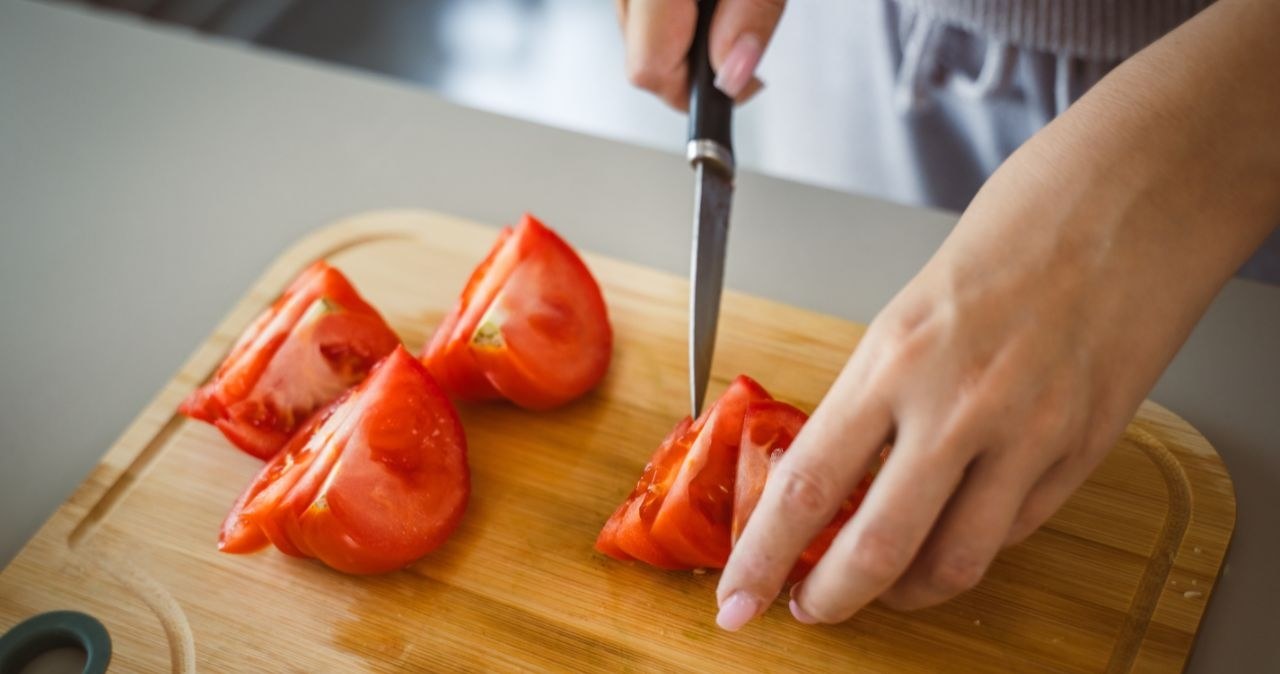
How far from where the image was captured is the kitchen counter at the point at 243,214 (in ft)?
4.21

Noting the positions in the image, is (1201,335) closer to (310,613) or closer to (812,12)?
(812,12)

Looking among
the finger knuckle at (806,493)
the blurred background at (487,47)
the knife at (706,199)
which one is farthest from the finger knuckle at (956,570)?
the blurred background at (487,47)

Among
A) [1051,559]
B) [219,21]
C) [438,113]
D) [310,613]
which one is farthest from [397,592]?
[219,21]

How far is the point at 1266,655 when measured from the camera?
3.41 feet

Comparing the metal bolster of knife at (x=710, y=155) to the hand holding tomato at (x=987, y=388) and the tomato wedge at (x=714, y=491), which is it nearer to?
the tomato wedge at (x=714, y=491)

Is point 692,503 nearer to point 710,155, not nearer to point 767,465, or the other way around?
point 767,465

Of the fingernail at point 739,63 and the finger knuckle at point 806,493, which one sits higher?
the fingernail at point 739,63

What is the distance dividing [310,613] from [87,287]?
2.16ft

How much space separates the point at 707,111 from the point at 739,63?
0.21 ft

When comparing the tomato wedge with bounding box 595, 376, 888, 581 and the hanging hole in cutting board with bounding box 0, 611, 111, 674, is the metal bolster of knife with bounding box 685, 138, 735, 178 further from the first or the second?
the hanging hole in cutting board with bounding box 0, 611, 111, 674

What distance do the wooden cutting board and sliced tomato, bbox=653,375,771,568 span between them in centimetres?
7

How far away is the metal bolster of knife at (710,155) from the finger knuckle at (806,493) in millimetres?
458

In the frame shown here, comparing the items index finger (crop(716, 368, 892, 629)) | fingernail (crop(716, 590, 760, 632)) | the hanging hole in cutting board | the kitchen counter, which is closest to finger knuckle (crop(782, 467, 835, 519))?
index finger (crop(716, 368, 892, 629))

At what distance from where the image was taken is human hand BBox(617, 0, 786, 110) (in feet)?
3.97
